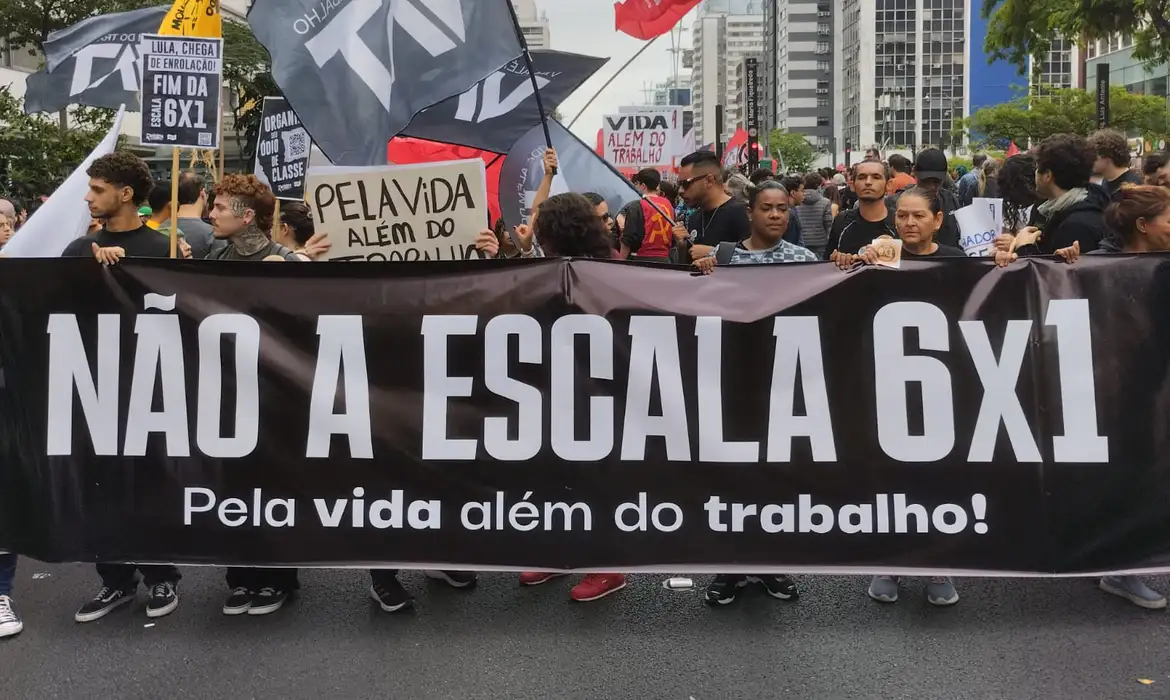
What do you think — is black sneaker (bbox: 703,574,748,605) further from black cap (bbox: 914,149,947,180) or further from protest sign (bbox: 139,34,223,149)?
black cap (bbox: 914,149,947,180)

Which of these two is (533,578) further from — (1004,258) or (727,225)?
(727,225)

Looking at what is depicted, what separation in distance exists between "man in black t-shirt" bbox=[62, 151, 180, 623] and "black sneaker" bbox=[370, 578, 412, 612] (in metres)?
0.91

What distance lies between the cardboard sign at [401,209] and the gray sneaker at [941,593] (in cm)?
262

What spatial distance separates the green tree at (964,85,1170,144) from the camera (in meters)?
62.0

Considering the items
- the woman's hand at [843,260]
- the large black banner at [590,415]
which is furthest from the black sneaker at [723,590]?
the woman's hand at [843,260]

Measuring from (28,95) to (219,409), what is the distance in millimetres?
10063

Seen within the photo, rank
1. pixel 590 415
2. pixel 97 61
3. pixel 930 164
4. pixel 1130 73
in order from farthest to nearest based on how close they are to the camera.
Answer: pixel 1130 73, pixel 97 61, pixel 930 164, pixel 590 415

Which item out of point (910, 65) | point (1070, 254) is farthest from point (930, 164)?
point (910, 65)

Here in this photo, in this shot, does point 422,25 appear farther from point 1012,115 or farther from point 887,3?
point 887,3

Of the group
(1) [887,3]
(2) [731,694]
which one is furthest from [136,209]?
(1) [887,3]

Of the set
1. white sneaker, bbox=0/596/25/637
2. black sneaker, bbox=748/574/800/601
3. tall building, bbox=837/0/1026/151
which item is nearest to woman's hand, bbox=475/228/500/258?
black sneaker, bbox=748/574/800/601

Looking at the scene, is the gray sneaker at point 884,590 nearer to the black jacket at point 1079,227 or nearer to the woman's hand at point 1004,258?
the woman's hand at point 1004,258

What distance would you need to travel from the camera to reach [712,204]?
7.90 m

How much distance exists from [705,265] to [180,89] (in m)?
3.15
